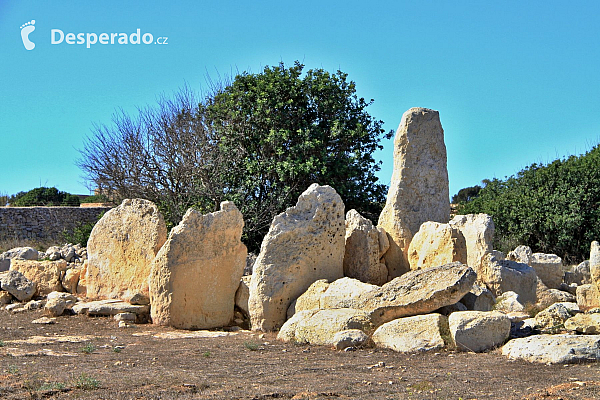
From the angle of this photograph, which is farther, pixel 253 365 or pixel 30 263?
pixel 30 263

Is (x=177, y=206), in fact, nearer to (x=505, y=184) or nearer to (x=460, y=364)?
(x=505, y=184)

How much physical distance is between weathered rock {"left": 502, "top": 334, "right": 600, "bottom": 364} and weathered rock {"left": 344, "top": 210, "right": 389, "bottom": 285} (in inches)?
143

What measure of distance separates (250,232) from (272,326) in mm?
7871

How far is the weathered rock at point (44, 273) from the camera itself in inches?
538

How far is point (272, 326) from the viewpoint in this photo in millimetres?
10281

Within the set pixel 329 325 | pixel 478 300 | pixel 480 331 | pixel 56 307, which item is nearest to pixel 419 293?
pixel 480 331

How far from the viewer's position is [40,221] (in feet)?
85.9

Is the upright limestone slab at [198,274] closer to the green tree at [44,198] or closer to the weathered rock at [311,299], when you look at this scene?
the weathered rock at [311,299]

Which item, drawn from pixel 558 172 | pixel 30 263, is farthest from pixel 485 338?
pixel 558 172

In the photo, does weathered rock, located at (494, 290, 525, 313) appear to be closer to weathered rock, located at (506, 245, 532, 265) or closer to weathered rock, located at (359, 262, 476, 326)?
weathered rock, located at (359, 262, 476, 326)

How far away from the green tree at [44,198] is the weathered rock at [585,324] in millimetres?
26970

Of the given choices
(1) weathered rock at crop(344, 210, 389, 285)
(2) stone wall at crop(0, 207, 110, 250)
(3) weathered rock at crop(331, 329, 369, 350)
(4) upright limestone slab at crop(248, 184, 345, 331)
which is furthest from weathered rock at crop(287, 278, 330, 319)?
(2) stone wall at crop(0, 207, 110, 250)

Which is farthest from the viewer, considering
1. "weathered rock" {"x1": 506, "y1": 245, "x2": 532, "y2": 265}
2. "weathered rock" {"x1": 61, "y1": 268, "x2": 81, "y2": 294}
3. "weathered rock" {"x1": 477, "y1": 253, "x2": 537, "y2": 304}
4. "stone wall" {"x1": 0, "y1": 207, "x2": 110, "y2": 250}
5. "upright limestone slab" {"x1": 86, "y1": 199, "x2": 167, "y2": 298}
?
"stone wall" {"x1": 0, "y1": 207, "x2": 110, "y2": 250}

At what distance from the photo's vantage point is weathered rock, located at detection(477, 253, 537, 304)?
11.6m
